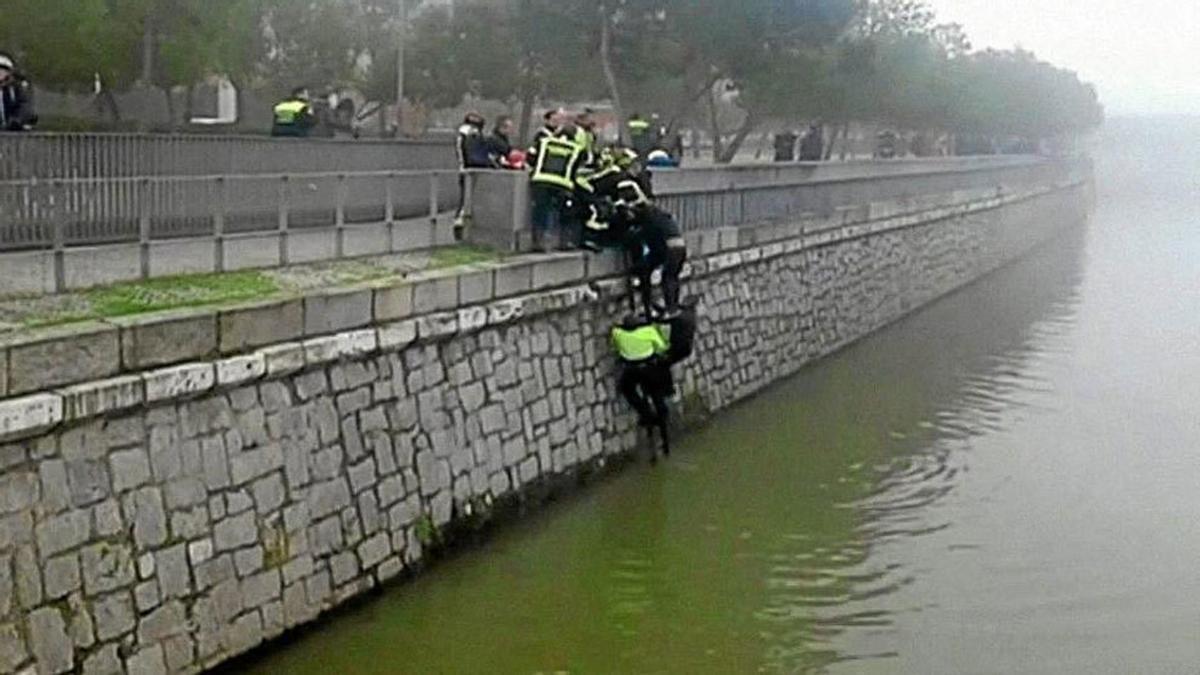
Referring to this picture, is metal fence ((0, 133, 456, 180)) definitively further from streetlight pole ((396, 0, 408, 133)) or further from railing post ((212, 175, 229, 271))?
streetlight pole ((396, 0, 408, 133))

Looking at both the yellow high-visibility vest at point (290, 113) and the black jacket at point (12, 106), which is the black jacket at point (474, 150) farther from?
the black jacket at point (12, 106)

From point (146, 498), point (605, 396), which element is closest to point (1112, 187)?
point (605, 396)

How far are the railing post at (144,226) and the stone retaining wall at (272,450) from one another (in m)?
1.26

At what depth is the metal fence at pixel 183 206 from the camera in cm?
1048

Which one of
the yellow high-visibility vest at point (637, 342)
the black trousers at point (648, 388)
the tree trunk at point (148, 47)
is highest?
the tree trunk at point (148, 47)

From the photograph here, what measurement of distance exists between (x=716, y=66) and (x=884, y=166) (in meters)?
5.73

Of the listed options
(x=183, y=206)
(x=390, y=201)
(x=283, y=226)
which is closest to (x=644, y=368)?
(x=390, y=201)

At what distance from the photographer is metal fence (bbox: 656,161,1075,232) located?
18795mm

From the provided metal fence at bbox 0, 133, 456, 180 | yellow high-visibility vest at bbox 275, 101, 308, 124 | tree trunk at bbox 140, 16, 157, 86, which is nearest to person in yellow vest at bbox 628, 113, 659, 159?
metal fence at bbox 0, 133, 456, 180

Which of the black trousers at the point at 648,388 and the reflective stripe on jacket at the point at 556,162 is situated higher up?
the reflective stripe on jacket at the point at 556,162

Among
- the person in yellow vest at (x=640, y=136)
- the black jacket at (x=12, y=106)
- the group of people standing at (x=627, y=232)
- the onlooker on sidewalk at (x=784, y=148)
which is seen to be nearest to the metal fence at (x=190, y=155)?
the black jacket at (x=12, y=106)

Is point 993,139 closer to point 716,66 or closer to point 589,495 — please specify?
point 716,66

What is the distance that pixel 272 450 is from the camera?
32.9ft

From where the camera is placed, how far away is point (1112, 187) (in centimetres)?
10681
